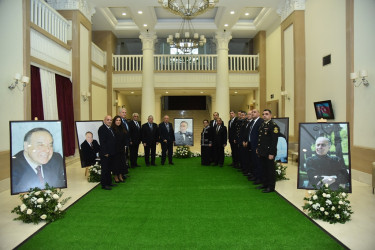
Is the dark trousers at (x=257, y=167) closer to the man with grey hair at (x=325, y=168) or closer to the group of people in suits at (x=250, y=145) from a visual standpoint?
the group of people in suits at (x=250, y=145)

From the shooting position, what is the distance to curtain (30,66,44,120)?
672 cm

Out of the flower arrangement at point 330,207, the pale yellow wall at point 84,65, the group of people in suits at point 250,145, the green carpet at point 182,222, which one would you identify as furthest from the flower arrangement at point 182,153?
the flower arrangement at point 330,207

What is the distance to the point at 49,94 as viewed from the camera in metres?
7.34

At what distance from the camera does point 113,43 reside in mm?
13859

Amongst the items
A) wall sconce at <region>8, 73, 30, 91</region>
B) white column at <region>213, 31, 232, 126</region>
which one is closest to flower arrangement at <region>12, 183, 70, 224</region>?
wall sconce at <region>8, 73, 30, 91</region>

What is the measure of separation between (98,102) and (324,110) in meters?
8.72

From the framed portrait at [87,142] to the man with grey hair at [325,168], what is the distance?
4.28 m

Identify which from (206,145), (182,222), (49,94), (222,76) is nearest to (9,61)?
(49,94)

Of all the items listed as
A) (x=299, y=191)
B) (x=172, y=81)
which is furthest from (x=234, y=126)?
(x=172, y=81)

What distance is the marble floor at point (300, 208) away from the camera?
308 centimetres

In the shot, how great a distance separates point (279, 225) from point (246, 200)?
3.58 feet

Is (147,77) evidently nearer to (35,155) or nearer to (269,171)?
(269,171)

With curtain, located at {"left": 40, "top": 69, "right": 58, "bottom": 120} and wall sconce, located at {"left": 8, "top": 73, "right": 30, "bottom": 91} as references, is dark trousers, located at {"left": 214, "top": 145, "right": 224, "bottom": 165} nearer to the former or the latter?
curtain, located at {"left": 40, "top": 69, "right": 58, "bottom": 120}

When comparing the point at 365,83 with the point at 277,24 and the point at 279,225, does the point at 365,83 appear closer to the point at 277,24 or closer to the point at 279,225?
the point at 279,225
